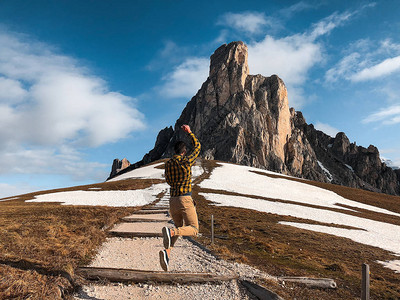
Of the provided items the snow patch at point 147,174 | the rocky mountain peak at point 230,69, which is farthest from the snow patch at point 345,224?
the rocky mountain peak at point 230,69

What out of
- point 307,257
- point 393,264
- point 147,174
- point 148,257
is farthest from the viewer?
point 147,174

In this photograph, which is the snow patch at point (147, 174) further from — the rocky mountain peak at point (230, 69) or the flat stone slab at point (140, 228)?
A: the rocky mountain peak at point (230, 69)

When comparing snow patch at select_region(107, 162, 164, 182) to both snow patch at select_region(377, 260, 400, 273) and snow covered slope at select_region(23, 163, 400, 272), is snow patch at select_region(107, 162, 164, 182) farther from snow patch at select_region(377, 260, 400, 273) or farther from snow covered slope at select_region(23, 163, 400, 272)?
snow patch at select_region(377, 260, 400, 273)

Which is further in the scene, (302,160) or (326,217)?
(302,160)

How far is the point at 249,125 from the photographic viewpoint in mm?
158375

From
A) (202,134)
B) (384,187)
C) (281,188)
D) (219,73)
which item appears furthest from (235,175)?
(384,187)

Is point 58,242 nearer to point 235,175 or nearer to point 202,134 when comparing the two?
point 235,175

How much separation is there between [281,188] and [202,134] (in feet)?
A: 375

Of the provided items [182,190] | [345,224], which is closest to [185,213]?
[182,190]

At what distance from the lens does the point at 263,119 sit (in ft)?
538

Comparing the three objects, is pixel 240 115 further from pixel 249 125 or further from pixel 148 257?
pixel 148 257

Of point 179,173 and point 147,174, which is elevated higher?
point 147,174

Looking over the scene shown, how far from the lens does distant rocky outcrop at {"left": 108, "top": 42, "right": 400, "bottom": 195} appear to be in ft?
490

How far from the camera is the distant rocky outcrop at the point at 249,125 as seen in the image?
490 feet
